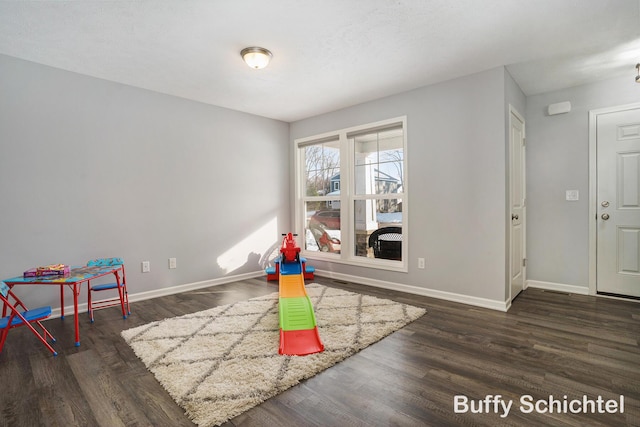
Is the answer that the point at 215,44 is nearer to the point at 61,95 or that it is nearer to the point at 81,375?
the point at 61,95

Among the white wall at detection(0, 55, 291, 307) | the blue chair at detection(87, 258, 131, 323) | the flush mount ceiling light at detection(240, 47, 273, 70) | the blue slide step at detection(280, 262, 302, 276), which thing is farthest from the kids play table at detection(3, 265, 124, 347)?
the flush mount ceiling light at detection(240, 47, 273, 70)

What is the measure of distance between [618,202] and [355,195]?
122 inches

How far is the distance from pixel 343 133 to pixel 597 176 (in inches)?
126

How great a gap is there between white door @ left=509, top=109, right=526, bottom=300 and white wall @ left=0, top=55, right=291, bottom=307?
3.39 metres

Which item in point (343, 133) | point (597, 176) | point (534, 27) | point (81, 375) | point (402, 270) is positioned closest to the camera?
point (81, 375)

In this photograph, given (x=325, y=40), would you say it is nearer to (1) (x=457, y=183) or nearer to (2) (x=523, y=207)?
(1) (x=457, y=183)

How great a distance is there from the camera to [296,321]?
8.82ft

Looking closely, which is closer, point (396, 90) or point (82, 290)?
point (82, 290)

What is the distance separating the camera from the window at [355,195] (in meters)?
4.24

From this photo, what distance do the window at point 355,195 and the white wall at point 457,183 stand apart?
0.20m

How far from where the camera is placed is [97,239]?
11.4ft

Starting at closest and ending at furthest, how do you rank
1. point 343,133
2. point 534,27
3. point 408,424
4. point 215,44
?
point 408,424 → point 534,27 → point 215,44 → point 343,133

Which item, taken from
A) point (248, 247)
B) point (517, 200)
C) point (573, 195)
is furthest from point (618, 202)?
point (248, 247)

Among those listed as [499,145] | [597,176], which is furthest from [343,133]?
[597,176]
